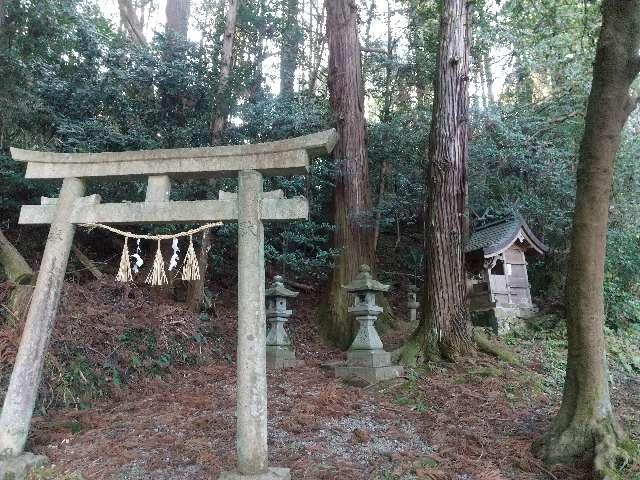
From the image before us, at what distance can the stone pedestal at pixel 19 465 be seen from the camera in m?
3.83

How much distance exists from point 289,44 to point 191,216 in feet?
30.8

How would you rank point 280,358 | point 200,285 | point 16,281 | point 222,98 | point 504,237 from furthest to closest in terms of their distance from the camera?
point 504,237, point 200,285, point 222,98, point 280,358, point 16,281

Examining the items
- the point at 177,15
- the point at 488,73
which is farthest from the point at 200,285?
the point at 488,73

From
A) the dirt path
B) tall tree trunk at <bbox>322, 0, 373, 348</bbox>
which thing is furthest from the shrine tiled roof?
the dirt path

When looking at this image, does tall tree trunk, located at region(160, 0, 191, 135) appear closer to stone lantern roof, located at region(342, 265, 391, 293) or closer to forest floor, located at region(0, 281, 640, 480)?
forest floor, located at region(0, 281, 640, 480)

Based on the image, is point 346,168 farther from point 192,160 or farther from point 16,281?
point 16,281

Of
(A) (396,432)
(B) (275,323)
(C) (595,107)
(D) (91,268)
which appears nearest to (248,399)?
(A) (396,432)

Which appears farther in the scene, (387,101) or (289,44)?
(289,44)

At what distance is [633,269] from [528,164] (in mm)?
3488

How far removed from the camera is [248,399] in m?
3.65

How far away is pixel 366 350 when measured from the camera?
6.54m

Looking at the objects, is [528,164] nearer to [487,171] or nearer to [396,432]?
[487,171]

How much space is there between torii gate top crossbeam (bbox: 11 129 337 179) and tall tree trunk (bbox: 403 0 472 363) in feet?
11.6

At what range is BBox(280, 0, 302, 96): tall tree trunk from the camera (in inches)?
474
